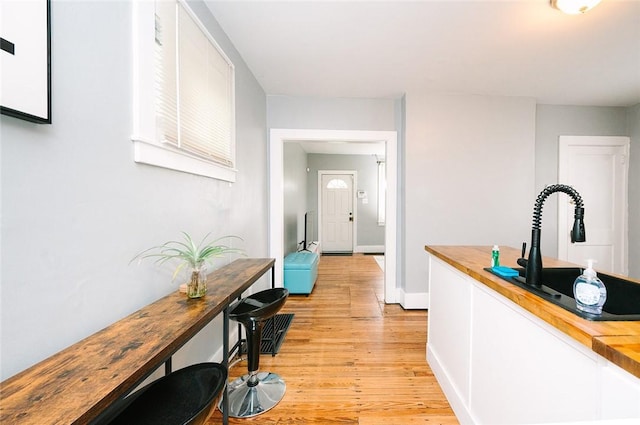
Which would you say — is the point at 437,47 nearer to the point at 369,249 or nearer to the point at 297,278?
the point at 297,278

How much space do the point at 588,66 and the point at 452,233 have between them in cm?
208

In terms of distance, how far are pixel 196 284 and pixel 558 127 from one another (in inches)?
185

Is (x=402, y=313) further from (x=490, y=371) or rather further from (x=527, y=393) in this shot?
(x=527, y=393)

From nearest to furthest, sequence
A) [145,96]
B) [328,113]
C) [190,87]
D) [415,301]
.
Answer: [145,96] < [190,87] < [415,301] < [328,113]

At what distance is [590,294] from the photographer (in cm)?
78

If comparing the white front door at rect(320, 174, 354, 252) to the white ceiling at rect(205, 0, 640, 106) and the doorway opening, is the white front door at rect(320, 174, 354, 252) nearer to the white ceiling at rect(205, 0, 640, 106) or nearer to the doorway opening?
the doorway opening

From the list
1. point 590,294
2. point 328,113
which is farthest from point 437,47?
point 590,294

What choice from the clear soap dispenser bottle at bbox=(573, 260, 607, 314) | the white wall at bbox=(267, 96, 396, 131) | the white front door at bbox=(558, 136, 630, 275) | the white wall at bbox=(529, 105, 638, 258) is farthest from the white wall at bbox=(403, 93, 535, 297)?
the clear soap dispenser bottle at bbox=(573, 260, 607, 314)

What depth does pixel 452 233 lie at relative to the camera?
316 cm

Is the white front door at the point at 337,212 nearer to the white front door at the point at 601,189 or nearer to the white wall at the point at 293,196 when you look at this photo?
the white wall at the point at 293,196

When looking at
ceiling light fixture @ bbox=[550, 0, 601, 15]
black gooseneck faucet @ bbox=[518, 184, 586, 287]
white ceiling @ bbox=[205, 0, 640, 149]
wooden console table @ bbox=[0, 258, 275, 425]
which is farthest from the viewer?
white ceiling @ bbox=[205, 0, 640, 149]

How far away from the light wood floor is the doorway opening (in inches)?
23.2

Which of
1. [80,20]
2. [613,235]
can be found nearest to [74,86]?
[80,20]

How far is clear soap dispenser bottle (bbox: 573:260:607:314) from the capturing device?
771mm
